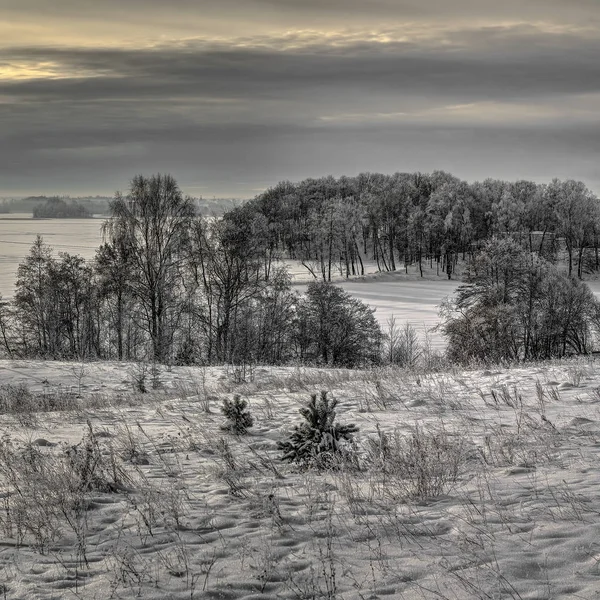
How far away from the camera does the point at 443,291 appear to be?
7419cm

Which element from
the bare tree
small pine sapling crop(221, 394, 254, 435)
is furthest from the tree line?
small pine sapling crop(221, 394, 254, 435)

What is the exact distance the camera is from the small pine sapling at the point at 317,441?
7.38 m

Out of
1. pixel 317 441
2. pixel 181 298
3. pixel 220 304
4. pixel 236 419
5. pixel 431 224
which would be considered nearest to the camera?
pixel 317 441

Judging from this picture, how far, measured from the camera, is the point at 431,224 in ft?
276

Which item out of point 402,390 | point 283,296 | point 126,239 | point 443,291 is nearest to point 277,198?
point 443,291

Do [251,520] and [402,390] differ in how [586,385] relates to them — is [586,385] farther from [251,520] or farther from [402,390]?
[251,520]

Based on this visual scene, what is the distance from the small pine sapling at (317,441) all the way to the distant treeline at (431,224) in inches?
2766

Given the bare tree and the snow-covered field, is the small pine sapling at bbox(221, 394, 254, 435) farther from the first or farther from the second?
the bare tree

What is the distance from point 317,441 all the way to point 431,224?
79.6 m

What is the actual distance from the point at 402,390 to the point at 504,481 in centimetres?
605

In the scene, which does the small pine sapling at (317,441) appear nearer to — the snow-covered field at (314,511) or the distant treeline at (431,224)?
the snow-covered field at (314,511)

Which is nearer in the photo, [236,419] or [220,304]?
[236,419]

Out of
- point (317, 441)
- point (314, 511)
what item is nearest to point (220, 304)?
point (317, 441)

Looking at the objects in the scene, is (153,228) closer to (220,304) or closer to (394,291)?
(220,304)
